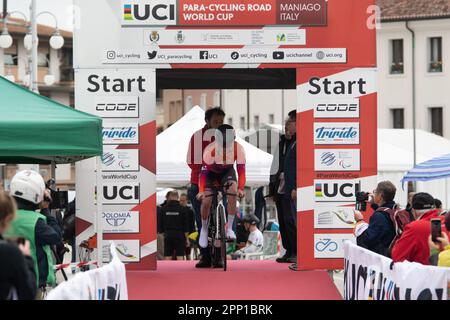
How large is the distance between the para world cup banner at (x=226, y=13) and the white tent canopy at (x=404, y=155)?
114 ft

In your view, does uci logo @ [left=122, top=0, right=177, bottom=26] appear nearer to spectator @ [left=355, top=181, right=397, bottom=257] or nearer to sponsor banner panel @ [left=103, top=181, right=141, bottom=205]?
sponsor banner panel @ [left=103, top=181, right=141, bottom=205]

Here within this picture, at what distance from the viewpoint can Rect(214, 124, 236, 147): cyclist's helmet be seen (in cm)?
1466

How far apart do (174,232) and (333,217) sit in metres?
13.8

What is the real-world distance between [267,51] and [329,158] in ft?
4.57

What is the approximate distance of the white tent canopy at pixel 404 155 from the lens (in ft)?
161

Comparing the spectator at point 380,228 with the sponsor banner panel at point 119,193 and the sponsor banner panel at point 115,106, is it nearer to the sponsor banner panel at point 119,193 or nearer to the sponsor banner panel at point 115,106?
the sponsor banner panel at point 119,193

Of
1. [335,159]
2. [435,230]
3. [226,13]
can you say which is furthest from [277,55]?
[435,230]

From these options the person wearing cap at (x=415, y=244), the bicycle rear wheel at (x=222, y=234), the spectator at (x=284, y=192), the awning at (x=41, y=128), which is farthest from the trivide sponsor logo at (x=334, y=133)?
the person wearing cap at (x=415, y=244)

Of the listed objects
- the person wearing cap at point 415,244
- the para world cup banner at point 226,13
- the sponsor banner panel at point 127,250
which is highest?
the para world cup banner at point 226,13

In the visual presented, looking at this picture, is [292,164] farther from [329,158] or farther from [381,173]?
[381,173]

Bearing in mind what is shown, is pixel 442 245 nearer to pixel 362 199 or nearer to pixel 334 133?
pixel 362 199

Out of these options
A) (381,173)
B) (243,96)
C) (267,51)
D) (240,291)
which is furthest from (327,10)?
(243,96)

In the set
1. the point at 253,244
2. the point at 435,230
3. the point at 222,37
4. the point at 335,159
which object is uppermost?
the point at 222,37

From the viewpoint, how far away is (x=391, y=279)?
9.98 meters
